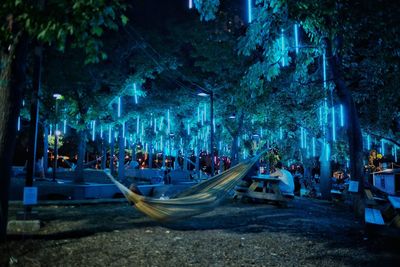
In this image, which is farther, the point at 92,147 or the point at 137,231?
the point at 92,147

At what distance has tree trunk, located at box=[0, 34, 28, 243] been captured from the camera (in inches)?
228

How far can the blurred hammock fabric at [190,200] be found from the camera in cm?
717

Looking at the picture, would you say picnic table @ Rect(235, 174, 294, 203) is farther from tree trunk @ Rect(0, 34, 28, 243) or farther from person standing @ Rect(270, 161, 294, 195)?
tree trunk @ Rect(0, 34, 28, 243)

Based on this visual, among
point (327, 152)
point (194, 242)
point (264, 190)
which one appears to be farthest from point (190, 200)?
point (327, 152)

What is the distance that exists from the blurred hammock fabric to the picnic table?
126 inches

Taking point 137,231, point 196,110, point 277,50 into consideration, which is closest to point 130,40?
point 196,110

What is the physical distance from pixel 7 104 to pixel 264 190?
9.51 metres

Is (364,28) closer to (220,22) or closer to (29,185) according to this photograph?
(29,185)

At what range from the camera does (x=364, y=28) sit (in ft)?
23.7

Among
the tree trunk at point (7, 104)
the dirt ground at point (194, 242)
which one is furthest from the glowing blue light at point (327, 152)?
the tree trunk at point (7, 104)

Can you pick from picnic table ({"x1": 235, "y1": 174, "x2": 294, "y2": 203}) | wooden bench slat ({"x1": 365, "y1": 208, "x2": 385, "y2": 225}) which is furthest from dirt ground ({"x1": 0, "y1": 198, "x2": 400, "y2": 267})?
picnic table ({"x1": 235, "y1": 174, "x2": 294, "y2": 203})

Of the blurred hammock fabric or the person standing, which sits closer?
the blurred hammock fabric

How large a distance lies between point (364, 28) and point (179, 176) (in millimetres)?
22427

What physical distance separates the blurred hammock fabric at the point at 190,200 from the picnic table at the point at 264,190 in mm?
3202
